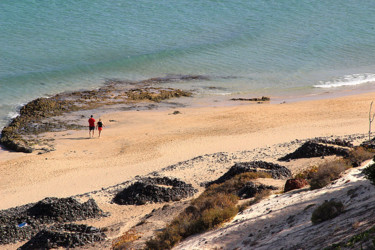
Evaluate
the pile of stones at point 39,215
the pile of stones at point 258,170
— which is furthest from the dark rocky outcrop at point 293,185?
the pile of stones at point 39,215

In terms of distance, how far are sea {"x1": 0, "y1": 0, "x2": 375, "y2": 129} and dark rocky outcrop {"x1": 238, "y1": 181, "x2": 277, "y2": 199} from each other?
56.6 ft

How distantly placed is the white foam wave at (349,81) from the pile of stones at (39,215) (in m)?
24.3

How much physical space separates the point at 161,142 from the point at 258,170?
7.79 metres

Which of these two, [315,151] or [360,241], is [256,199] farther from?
[315,151]

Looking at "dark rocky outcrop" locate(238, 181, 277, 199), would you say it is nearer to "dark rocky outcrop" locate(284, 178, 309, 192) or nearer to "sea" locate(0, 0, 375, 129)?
"dark rocky outcrop" locate(284, 178, 309, 192)

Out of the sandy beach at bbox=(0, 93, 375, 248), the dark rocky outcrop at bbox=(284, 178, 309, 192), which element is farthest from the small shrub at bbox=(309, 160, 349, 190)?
the sandy beach at bbox=(0, 93, 375, 248)

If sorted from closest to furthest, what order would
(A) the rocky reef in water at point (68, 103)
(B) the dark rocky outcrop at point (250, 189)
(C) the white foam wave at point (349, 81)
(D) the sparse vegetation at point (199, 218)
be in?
(D) the sparse vegetation at point (199, 218)
(B) the dark rocky outcrop at point (250, 189)
(A) the rocky reef in water at point (68, 103)
(C) the white foam wave at point (349, 81)

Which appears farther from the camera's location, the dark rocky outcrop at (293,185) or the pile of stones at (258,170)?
the pile of stones at (258,170)

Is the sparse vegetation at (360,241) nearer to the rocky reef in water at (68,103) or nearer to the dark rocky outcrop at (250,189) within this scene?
the dark rocky outcrop at (250,189)

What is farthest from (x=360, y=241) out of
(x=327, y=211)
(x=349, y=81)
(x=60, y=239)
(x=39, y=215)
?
(x=349, y=81)

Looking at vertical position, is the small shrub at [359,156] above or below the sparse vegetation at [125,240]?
above

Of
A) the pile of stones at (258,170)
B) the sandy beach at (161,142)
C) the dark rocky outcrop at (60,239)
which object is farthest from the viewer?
the sandy beach at (161,142)

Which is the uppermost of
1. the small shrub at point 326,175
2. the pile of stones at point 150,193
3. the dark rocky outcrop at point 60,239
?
the small shrub at point 326,175

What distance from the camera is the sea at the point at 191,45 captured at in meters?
36.6
